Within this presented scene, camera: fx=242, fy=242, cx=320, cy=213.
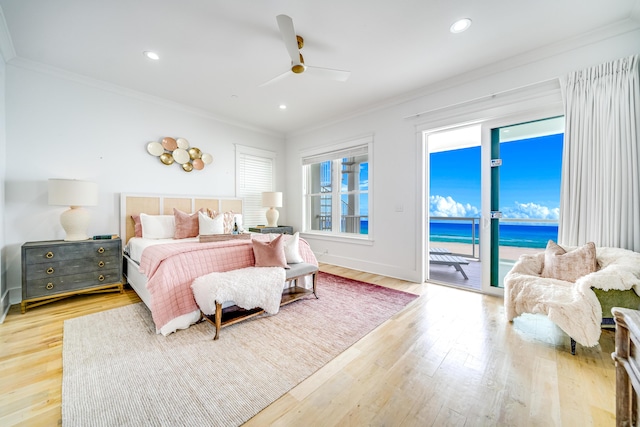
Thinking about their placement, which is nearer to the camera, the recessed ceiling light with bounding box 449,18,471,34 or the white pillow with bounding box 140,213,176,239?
the recessed ceiling light with bounding box 449,18,471,34

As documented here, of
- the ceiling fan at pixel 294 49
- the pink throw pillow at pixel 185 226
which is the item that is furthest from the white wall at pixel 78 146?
the ceiling fan at pixel 294 49

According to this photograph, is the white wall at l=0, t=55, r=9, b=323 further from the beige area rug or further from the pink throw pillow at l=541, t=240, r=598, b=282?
the pink throw pillow at l=541, t=240, r=598, b=282

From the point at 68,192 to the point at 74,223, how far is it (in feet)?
1.25

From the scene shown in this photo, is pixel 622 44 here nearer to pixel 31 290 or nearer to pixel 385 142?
pixel 385 142

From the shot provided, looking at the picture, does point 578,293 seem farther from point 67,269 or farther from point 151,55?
point 67,269

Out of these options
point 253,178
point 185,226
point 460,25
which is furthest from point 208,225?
point 460,25

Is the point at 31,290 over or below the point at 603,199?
below

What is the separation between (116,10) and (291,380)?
323 centimetres

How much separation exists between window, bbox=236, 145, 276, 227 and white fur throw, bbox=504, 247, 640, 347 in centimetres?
430

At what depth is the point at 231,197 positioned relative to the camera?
4.62 meters

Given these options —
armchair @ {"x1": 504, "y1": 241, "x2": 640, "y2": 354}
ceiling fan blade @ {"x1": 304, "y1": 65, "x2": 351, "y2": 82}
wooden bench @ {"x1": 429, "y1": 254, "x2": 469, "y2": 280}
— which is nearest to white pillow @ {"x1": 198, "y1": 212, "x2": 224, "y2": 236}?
ceiling fan blade @ {"x1": 304, "y1": 65, "x2": 351, "y2": 82}

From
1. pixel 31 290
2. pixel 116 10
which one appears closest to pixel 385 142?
pixel 116 10

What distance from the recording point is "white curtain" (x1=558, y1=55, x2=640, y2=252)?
2.14 metres

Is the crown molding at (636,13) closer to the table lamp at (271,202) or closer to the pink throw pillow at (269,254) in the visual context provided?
the pink throw pillow at (269,254)
